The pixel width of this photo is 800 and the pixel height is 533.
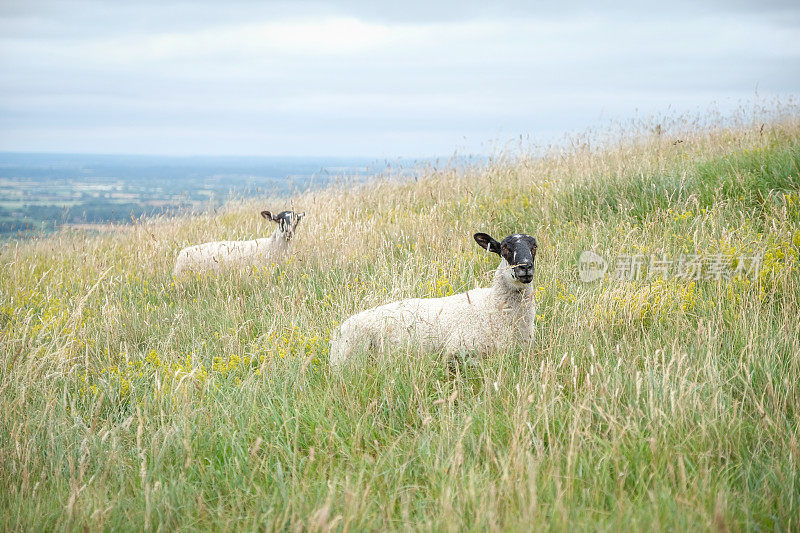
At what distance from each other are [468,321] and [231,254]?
4.62m

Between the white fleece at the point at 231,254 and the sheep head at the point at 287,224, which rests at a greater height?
the sheep head at the point at 287,224

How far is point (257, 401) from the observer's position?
151 inches

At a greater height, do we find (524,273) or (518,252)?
(518,252)

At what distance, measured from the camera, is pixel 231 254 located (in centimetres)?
805

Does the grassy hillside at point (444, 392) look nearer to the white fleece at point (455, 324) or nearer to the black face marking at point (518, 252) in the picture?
the white fleece at point (455, 324)

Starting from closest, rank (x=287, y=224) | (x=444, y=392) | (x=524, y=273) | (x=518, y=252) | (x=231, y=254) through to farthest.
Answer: (x=444, y=392)
(x=524, y=273)
(x=518, y=252)
(x=231, y=254)
(x=287, y=224)

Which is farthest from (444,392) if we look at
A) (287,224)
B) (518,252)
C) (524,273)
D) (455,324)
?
(287,224)

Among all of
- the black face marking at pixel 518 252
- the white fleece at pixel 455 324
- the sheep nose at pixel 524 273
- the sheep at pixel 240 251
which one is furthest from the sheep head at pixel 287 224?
the sheep nose at pixel 524 273

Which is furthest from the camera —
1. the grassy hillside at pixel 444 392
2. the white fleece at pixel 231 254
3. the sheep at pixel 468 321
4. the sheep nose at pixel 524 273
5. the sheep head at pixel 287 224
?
the sheep head at pixel 287 224

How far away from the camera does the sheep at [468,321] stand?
4.36 metres

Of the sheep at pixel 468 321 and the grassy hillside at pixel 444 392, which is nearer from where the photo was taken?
the grassy hillside at pixel 444 392

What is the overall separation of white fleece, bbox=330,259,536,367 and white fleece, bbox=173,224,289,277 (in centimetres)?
342

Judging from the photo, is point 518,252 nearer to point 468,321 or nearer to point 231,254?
point 468,321

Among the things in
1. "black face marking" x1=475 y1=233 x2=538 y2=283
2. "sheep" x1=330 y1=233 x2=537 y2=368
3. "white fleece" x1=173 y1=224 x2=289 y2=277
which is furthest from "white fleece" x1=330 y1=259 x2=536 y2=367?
"white fleece" x1=173 y1=224 x2=289 y2=277
